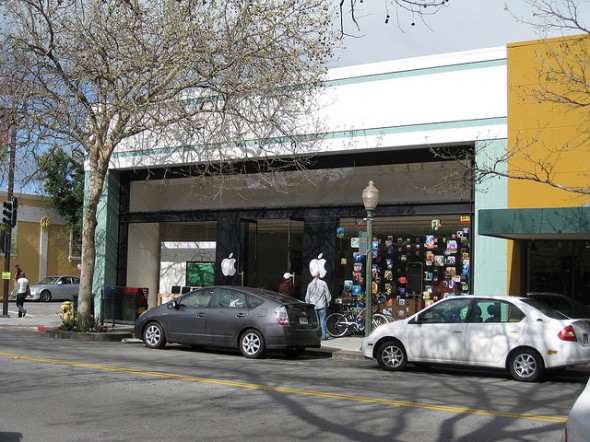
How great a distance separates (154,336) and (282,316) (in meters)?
3.39

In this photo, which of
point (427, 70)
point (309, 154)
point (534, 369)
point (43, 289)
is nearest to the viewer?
point (534, 369)

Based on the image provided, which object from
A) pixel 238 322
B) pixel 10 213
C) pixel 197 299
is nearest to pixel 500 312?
pixel 238 322

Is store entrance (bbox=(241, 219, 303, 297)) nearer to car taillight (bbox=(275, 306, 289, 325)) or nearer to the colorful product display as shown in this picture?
the colorful product display

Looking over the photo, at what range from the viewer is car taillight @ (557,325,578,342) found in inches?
446

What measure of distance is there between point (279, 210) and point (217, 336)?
661 cm

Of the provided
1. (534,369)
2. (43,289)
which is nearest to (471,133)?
(534,369)

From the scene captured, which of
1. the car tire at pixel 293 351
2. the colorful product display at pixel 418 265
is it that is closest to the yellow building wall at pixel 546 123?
the colorful product display at pixel 418 265

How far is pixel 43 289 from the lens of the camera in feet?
119

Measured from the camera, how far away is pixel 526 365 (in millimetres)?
11656

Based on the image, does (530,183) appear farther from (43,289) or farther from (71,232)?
(71,232)

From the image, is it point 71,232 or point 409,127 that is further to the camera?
point 71,232

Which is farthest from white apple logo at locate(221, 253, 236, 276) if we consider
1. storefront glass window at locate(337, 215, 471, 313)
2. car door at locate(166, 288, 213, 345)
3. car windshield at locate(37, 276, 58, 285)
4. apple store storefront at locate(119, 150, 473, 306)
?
car windshield at locate(37, 276, 58, 285)

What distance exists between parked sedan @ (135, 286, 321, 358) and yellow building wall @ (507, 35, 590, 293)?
5.25 meters

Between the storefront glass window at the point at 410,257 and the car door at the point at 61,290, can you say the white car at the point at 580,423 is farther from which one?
the car door at the point at 61,290
